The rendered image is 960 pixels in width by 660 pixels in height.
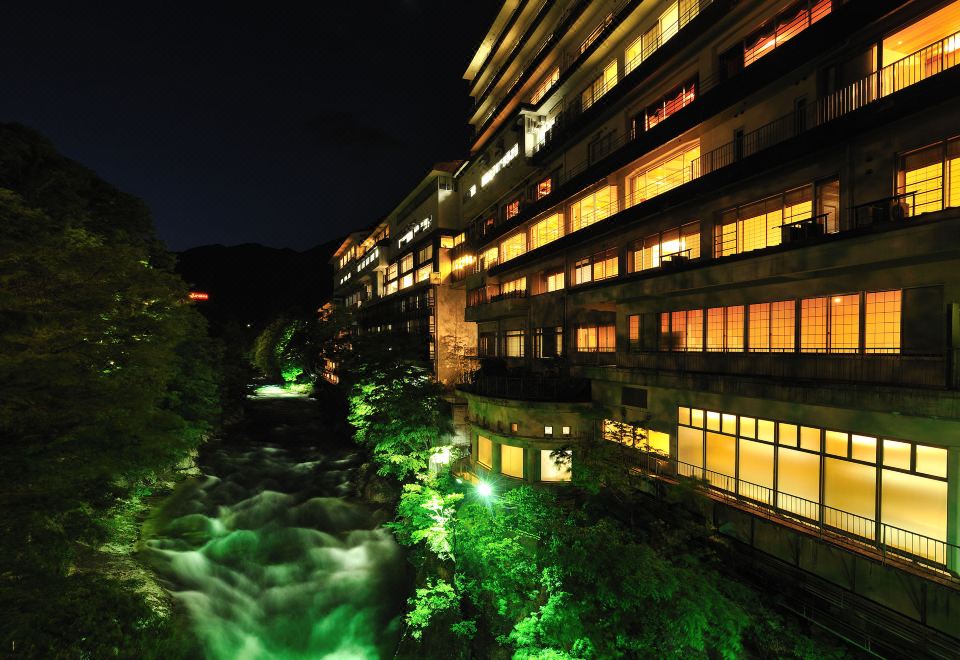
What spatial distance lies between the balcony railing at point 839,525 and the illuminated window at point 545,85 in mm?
23206

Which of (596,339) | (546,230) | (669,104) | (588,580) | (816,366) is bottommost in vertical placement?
(588,580)

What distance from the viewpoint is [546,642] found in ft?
38.1

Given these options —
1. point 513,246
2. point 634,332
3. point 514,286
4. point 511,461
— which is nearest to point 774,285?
point 634,332

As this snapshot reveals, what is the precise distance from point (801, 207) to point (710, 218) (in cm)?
320

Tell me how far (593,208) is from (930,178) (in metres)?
13.6

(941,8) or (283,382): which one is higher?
(941,8)

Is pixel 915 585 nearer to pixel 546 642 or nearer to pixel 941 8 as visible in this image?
pixel 546 642

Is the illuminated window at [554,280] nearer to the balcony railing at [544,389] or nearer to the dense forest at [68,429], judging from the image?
the balcony railing at [544,389]

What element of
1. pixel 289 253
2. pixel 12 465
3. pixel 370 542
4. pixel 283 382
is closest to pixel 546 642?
pixel 12 465

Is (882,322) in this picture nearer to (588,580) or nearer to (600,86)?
(588,580)

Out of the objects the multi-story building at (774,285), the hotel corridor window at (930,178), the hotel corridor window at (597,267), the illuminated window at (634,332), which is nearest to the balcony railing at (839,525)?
the multi-story building at (774,285)

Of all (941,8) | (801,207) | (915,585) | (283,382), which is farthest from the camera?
(283,382)

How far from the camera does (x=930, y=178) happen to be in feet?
36.8

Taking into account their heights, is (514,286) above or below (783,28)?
below
